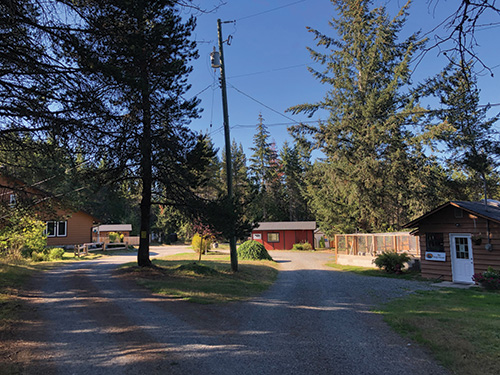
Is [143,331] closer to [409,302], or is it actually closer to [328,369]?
[328,369]

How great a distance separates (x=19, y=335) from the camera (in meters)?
5.35

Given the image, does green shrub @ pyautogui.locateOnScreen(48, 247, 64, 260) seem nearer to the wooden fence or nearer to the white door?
the wooden fence

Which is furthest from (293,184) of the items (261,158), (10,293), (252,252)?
(10,293)

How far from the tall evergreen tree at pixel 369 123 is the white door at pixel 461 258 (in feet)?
36.2

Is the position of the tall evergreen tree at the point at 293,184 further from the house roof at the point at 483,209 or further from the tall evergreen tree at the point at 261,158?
the house roof at the point at 483,209

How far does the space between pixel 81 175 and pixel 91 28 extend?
673 centimetres

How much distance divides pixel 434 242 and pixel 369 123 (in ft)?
44.7

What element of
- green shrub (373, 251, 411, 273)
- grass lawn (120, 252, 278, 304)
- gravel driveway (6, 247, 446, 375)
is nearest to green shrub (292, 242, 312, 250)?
green shrub (373, 251, 411, 273)

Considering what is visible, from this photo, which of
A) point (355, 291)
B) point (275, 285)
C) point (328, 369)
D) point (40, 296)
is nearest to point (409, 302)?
point (355, 291)

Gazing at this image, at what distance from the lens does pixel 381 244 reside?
66.9 feet

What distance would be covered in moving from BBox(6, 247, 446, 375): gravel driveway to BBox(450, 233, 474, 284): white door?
8137 millimetres

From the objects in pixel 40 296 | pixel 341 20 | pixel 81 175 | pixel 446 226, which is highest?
pixel 341 20

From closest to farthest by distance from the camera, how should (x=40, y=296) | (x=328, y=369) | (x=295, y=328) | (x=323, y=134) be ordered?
(x=328, y=369)
(x=295, y=328)
(x=40, y=296)
(x=323, y=134)

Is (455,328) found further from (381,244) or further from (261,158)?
→ (261,158)
